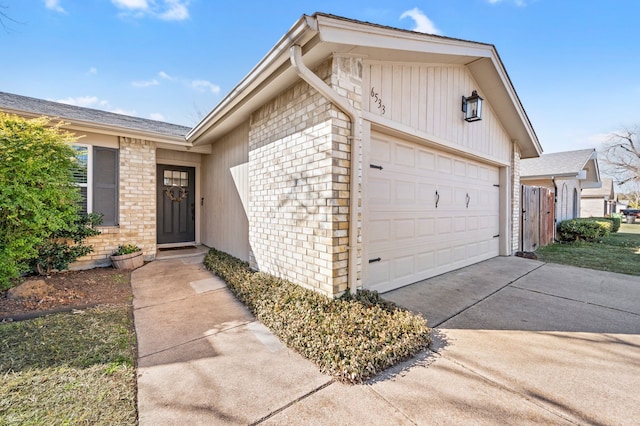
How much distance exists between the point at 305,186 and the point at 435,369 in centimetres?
227

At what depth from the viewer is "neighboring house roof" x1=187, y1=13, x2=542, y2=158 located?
2670 mm

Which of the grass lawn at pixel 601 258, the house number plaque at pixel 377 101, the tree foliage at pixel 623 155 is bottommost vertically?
the grass lawn at pixel 601 258

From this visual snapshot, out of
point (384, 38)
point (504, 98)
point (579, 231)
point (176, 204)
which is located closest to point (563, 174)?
point (579, 231)

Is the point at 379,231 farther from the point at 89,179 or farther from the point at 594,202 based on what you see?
the point at 594,202

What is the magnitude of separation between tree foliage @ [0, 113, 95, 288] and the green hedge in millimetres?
3197

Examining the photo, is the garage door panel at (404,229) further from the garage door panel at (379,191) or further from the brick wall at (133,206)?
the brick wall at (133,206)

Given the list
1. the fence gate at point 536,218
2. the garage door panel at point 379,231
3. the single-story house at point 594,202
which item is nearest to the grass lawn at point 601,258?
Result: the fence gate at point 536,218

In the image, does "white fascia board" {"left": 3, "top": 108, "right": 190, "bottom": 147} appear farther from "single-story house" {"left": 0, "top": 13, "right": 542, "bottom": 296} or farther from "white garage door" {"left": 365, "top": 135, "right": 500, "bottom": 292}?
"white garage door" {"left": 365, "top": 135, "right": 500, "bottom": 292}

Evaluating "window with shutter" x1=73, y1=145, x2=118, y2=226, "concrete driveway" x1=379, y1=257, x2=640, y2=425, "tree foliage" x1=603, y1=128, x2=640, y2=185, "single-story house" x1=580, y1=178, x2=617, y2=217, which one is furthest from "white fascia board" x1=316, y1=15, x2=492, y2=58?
"tree foliage" x1=603, y1=128, x2=640, y2=185

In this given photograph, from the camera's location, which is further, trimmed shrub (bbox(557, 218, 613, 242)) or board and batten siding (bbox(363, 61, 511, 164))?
trimmed shrub (bbox(557, 218, 613, 242))

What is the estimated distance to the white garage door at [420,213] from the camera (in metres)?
3.88

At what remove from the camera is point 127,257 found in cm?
537

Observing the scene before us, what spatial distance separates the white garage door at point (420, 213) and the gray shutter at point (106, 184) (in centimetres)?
532

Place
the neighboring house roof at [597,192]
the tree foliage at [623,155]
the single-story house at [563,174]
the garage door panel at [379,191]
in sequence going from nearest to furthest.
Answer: the garage door panel at [379,191]
the single-story house at [563,174]
the neighboring house roof at [597,192]
the tree foliage at [623,155]
